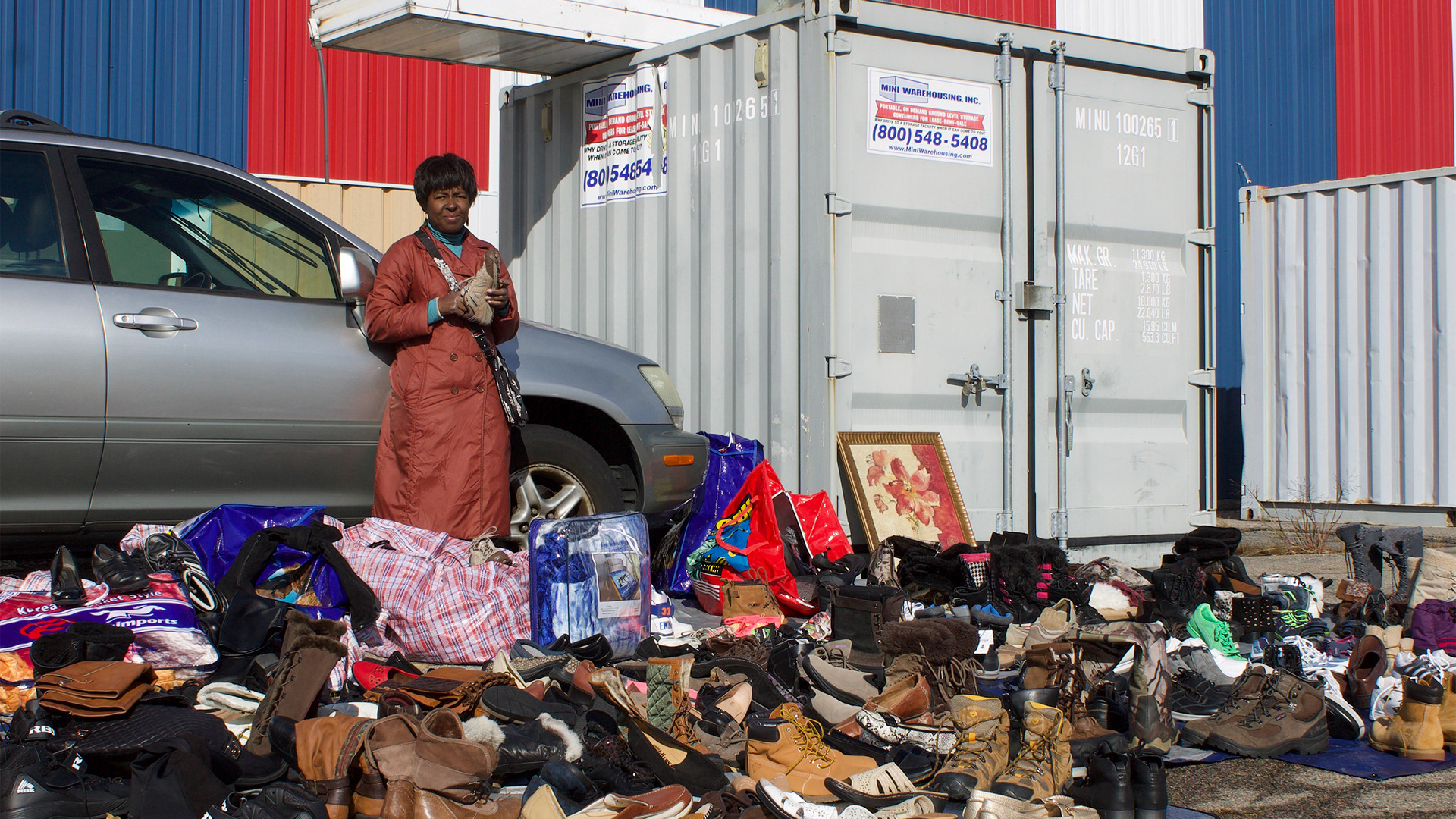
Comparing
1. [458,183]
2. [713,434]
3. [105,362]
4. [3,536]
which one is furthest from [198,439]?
[713,434]

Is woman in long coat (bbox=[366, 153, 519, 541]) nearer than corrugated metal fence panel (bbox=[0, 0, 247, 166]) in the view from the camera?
Yes

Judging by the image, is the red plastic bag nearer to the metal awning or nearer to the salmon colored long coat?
the salmon colored long coat

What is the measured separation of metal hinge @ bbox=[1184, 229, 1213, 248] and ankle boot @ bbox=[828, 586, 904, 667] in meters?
3.51

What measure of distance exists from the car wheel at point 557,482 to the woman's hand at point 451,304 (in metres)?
0.69

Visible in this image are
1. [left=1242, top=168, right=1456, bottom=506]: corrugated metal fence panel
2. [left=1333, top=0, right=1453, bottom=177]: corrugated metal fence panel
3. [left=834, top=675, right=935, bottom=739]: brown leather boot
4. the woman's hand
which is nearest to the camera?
[left=834, top=675, right=935, bottom=739]: brown leather boot

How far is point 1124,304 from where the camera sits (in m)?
6.34

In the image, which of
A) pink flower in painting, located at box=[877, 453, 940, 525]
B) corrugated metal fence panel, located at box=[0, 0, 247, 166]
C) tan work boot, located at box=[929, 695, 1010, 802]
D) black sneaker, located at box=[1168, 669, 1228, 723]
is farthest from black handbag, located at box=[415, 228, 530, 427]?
corrugated metal fence panel, located at box=[0, 0, 247, 166]

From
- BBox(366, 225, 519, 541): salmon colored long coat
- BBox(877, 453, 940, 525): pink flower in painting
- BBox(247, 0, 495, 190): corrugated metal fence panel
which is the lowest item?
BBox(877, 453, 940, 525): pink flower in painting

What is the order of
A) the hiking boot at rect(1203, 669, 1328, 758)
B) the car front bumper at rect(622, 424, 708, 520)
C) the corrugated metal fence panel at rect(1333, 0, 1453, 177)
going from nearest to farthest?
1. the hiking boot at rect(1203, 669, 1328, 758)
2. the car front bumper at rect(622, 424, 708, 520)
3. the corrugated metal fence panel at rect(1333, 0, 1453, 177)

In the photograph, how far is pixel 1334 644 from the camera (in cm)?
432

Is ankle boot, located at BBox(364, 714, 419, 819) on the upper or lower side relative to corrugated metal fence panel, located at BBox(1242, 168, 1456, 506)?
lower

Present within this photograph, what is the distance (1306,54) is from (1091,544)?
11.2 m

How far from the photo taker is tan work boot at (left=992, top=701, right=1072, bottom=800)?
264cm

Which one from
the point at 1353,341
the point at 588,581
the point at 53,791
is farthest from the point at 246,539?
the point at 1353,341
